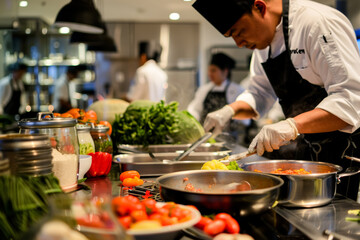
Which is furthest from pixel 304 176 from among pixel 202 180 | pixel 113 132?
pixel 113 132

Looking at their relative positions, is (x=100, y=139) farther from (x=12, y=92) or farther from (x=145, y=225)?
(x=12, y=92)

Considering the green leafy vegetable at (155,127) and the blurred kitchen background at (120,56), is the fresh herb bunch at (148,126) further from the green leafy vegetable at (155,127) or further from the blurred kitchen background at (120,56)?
the blurred kitchen background at (120,56)

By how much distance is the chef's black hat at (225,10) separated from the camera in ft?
6.42

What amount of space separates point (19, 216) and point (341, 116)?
1.52 meters

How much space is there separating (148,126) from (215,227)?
1651mm

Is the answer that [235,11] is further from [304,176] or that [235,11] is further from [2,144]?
[2,144]

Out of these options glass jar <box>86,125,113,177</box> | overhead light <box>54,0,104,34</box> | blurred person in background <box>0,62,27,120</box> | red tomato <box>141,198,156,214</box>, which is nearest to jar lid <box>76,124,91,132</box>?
glass jar <box>86,125,113,177</box>

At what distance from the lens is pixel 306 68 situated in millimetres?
2029

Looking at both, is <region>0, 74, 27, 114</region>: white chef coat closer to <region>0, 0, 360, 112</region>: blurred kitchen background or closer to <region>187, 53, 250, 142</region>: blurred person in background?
<region>0, 0, 360, 112</region>: blurred kitchen background

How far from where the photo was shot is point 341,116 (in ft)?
5.77

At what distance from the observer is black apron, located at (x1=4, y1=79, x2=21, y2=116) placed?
650cm

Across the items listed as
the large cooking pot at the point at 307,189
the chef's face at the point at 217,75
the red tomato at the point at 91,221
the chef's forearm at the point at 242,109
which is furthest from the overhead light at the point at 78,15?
the chef's face at the point at 217,75

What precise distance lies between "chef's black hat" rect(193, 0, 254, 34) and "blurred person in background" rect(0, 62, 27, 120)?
5.38 meters

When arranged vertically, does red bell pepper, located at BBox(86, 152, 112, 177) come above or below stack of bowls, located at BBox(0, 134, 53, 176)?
below
